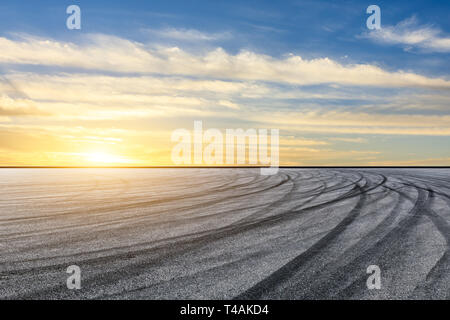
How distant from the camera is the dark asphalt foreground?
167 inches

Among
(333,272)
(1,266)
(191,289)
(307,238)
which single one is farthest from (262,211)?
(1,266)

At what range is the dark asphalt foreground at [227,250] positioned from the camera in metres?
4.24

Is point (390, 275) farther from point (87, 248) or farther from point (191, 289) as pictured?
point (87, 248)

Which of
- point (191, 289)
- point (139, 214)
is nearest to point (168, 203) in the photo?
point (139, 214)

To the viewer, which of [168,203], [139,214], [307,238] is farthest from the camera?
[168,203]

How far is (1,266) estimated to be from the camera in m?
5.18

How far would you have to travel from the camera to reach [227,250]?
5820mm

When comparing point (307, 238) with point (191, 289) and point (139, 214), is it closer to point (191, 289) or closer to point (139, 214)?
point (191, 289)
